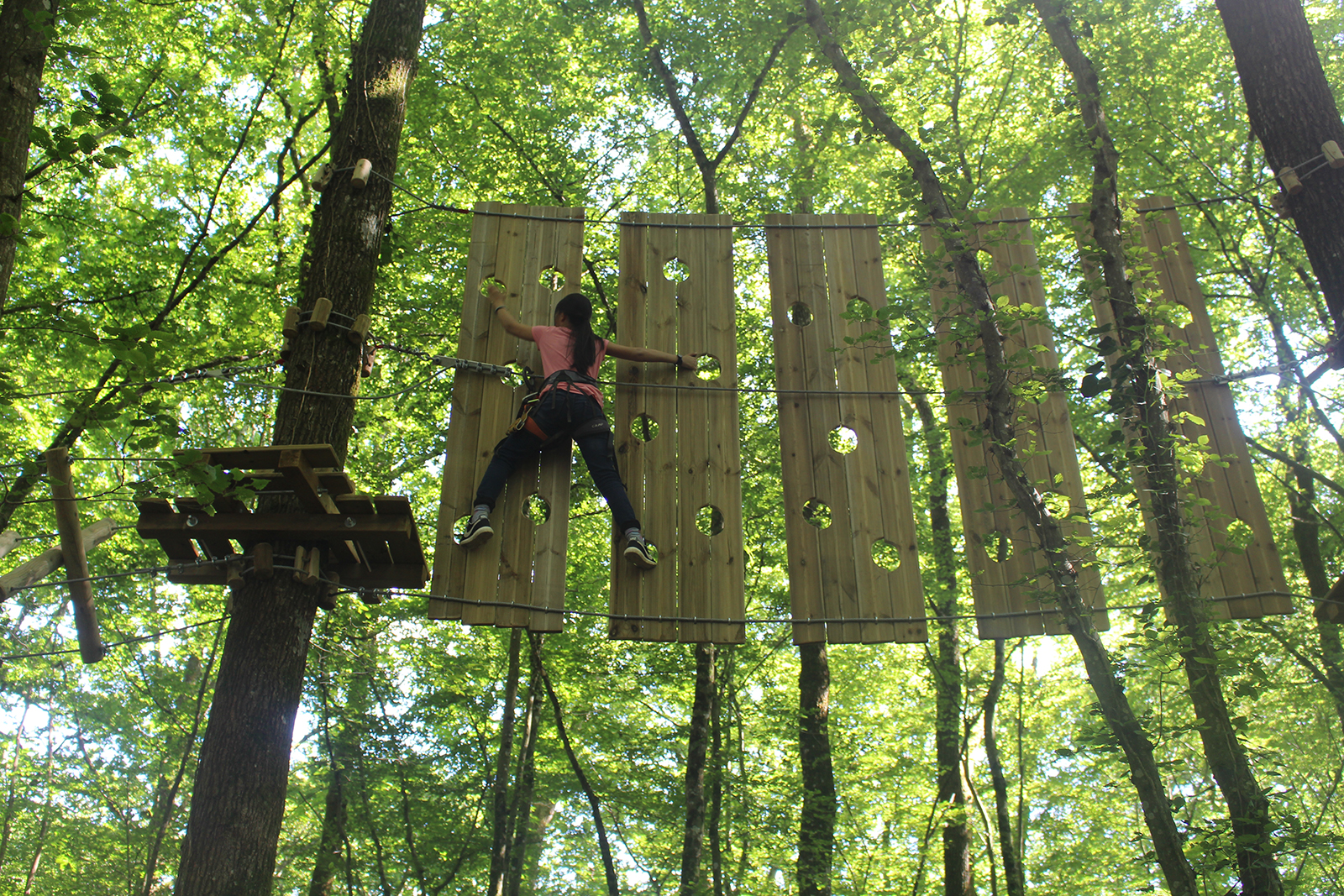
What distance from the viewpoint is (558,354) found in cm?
424

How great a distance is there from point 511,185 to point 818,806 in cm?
656

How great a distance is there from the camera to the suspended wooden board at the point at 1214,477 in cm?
418

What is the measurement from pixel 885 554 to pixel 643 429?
1381 millimetres

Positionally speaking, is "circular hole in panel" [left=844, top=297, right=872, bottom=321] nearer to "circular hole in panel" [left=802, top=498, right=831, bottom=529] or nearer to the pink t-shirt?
"circular hole in panel" [left=802, top=498, right=831, bottom=529]

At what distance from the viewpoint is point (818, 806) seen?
725 cm

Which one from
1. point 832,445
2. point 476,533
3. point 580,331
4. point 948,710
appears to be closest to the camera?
point 476,533

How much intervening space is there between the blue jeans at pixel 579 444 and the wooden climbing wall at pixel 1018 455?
5.11ft

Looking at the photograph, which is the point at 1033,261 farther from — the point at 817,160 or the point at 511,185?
the point at 511,185

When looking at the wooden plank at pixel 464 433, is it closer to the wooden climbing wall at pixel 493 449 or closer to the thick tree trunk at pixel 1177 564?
the wooden climbing wall at pixel 493 449

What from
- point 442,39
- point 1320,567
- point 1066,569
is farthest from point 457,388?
point 1320,567

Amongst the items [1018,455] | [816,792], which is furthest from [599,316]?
[1018,455]

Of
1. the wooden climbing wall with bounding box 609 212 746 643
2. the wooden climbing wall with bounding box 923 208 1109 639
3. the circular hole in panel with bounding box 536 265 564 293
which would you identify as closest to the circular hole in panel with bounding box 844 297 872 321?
the wooden climbing wall with bounding box 923 208 1109 639

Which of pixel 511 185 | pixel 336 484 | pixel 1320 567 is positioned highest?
pixel 511 185

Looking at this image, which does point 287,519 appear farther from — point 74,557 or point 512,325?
point 512,325
